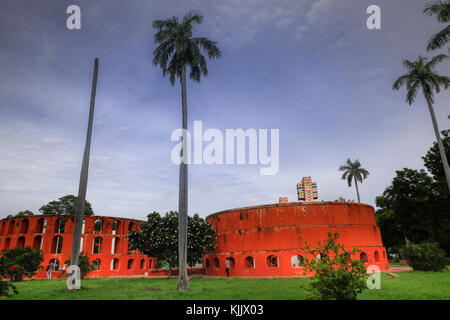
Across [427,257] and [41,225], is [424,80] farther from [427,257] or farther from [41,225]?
[41,225]

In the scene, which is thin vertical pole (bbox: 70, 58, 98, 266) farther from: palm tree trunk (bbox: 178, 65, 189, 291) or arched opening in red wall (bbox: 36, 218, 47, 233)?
arched opening in red wall (bbox: 36, 218, 47, 233)

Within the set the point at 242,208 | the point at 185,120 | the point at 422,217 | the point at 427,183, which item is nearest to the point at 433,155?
the point at 427,183

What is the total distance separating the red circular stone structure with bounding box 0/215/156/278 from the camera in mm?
37500

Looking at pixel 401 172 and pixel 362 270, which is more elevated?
pixel 401 172

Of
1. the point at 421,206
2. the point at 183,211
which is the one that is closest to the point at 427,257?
the point at 421,206

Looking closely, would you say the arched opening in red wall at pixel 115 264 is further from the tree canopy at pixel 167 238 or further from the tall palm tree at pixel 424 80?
the tall palm tree at pixel 424 80

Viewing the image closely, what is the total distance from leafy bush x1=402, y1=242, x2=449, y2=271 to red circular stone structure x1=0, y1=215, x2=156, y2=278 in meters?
33.0

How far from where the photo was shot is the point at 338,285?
8797 mm

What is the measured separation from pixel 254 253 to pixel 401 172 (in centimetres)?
2303

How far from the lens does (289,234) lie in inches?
1077

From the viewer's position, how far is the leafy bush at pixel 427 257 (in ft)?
79.6

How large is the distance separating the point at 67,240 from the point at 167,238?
20486 millimetres

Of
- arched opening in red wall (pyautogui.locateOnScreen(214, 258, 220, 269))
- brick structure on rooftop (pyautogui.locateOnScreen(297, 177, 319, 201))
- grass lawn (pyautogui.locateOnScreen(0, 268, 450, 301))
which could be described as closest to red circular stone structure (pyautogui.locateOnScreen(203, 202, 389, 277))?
arched opening in red wall (pyautogui.locateOnScreen(214, 258, 220, 269))
